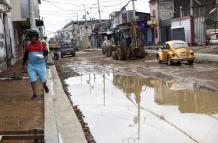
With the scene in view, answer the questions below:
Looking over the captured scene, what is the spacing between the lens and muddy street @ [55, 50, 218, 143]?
884cm

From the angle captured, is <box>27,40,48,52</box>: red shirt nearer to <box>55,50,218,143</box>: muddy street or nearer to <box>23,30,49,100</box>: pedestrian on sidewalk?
<box>23,30,49,100</box>: pedestrian on sidewalk

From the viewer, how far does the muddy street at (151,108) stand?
8.84m

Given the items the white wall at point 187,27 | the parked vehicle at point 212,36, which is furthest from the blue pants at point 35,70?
the white wall at point 187,27

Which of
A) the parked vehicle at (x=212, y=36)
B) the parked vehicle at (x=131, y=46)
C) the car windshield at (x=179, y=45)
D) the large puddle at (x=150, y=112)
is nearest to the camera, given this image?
the large puddle at (x=150, y=112)

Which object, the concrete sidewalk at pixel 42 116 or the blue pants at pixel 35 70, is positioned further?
the blue pants at pixel 35 70

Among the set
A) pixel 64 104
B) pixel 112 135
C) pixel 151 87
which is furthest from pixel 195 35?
pixel 112 135

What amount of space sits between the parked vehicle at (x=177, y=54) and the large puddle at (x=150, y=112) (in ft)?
31.7

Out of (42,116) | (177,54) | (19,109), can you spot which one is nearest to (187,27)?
(177,54)

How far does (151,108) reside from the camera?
12.1 m

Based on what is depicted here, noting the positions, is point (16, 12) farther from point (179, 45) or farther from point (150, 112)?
point (150, 112)

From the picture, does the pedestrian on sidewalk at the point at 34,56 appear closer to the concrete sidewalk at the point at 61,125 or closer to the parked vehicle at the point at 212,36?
the concrete sidewalk at the point at 61,125

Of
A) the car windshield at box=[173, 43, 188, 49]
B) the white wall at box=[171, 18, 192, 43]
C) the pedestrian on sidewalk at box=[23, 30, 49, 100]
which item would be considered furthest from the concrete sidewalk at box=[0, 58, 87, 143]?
the white wall at box=[171, 18, 192, 43]

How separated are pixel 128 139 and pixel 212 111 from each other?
347 centimetres

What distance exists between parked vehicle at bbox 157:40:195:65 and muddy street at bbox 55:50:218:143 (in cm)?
784
